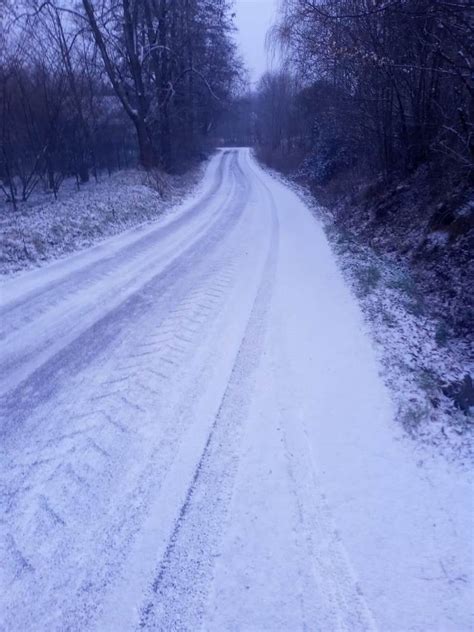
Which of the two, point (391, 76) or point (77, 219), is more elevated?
point (391, 76)

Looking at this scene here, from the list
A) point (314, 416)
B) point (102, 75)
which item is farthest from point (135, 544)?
point (102, 75)

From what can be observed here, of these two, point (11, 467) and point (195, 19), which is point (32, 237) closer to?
point (11, 467)

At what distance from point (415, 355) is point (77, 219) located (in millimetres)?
9489

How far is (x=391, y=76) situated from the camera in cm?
1072

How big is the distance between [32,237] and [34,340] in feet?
15.8

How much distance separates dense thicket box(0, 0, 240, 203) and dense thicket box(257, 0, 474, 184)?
7814 millimetres

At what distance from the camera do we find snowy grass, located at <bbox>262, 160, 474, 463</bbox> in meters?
3.71

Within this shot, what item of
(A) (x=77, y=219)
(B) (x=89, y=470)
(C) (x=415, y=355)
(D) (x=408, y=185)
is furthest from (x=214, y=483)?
(D) (x=408, y=185)

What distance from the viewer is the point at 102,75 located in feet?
71.3

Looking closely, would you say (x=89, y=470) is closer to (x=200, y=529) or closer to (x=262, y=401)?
(x=200, y=529)

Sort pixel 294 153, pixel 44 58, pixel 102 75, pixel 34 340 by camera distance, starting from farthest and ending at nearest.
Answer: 1. pixel 294 153
2. pixel 102 75
3. pixel 44 58
4. pixel 34 340

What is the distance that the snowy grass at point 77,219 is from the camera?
873 cm

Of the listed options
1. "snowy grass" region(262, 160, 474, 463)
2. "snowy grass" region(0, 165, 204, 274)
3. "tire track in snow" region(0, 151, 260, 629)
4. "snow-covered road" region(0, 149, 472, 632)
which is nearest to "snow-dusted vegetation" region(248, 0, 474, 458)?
"snowy grass" region(262, 160, 474, 463)

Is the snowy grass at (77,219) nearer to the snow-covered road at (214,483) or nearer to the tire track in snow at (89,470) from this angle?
the snow-covered road at (214,483)
